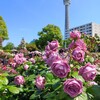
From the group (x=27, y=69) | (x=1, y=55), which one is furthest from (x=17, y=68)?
(x=1, y=55)

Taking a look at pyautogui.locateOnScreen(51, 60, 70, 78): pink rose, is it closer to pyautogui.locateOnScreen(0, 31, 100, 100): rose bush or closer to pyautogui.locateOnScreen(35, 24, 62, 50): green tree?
pyautogui.locateOnScreen(0, 31, 100, 100): rose bush

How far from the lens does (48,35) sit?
212ft

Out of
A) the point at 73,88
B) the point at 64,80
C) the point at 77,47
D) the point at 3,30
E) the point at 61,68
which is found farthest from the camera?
the point at 3,30

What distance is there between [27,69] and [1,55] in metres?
6.08

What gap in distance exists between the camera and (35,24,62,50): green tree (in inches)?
2495

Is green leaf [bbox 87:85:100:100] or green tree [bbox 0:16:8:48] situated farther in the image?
green tree [bbox 0:16:8:48]

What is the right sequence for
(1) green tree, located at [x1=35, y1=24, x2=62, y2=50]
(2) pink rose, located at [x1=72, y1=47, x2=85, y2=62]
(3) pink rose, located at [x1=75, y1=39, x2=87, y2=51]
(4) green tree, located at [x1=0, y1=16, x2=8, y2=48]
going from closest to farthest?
(2) pink rose, located at [x1=72, y1=47, x2=85, y2=62] < (3) pink rose, located at [x1=75, y1=39, x2=87, y2=51] < (4) green tree, located at [x1=0, y1=16, x2=8, y2=48] < (1) green tree, located at [x1=35, y1=24, x2=62, y2=50]

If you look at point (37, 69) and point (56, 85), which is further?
point (37, 69)

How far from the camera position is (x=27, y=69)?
13.5ft

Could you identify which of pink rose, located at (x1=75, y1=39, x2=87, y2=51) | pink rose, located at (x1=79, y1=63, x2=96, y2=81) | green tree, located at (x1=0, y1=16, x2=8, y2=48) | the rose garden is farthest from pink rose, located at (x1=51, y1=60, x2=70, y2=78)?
green tree, located at (x1=0, y1=16, x2=8, y2=48)

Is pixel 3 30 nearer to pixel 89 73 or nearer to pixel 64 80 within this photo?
pixel 64 80

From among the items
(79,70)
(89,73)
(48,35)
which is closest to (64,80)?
(79,70)

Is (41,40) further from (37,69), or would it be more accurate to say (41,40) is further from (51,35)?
(37,69)

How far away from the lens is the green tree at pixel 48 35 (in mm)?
63375
